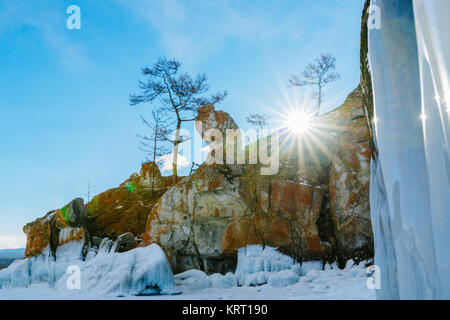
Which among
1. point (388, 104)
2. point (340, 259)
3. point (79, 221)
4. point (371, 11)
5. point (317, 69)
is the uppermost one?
point (317, 69)

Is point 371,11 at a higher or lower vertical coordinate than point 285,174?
higher

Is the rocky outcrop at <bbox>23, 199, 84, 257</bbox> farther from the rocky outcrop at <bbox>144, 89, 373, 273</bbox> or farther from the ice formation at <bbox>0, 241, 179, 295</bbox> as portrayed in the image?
the rocky outcrop at <bbox>144, 89, 373, 273</bbox>

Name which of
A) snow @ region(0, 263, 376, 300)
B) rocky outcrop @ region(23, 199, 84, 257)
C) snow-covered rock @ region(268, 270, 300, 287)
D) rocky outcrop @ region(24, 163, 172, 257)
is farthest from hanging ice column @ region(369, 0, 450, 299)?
rocky outcrop @ region(23, 199, 84, 257)

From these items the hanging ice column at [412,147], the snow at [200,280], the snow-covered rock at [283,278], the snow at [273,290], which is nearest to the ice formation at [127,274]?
the snow at [200,280]

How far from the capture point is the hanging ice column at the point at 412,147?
2.32 metres

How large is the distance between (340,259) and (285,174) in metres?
2.81

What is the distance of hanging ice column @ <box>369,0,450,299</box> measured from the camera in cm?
232

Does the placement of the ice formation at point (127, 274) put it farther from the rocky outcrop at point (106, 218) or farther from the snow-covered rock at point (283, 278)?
the snow-covered rock at point (283, 278)

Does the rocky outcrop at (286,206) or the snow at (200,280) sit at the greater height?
the rocky outcrop at (286,206)

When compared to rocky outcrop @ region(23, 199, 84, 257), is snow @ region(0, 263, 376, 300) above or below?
below

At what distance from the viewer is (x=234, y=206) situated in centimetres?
905

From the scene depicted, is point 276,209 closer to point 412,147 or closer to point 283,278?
point 283,278
